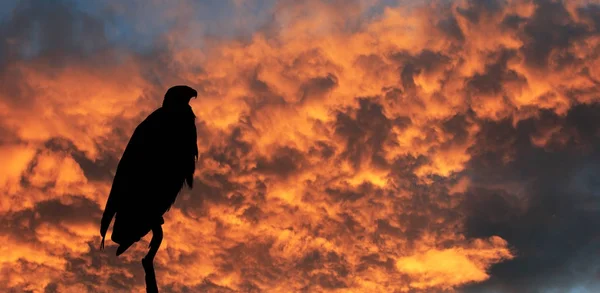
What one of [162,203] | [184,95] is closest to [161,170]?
[162,203]

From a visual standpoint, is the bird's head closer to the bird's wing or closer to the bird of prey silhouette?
the bird of prey silhouette

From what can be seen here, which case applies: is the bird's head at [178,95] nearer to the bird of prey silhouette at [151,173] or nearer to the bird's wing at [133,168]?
the bird of prey silhouette at [151,173]

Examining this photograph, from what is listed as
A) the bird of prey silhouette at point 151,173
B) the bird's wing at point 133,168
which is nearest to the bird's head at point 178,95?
the bird of prey silhouette at point 151,173

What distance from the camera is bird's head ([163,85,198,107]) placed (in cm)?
736

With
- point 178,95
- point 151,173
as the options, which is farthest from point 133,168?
point 178,95

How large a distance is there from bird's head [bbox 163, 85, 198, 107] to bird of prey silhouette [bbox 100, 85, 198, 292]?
73 millimetres

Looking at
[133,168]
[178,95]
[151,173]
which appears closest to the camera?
[151,173]

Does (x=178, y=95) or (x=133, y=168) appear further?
(x=178, y=95)

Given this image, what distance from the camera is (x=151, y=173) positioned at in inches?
267

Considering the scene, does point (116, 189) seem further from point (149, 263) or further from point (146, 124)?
point (149, 263)

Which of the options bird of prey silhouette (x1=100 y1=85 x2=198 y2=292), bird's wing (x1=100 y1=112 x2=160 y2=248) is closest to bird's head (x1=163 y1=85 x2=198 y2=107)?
bird of prey silhouette (x1=100 y1=85 x2=198 y2=292)

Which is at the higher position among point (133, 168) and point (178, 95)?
point (178, 95)

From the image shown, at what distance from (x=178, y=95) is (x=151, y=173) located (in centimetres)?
121

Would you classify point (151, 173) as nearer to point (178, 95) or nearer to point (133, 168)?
point (133, 168)
